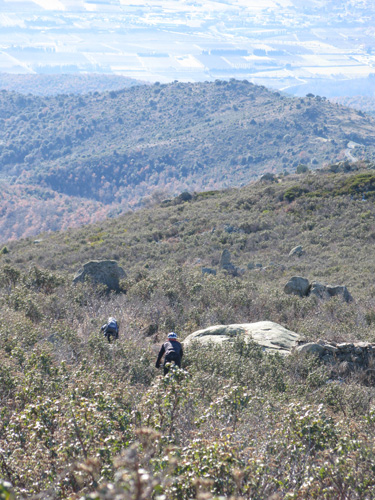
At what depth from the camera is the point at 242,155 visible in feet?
278

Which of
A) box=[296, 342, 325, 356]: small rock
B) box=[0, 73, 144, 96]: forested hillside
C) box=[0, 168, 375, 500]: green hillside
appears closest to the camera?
box=[0, 168, 375, 500]: green hillside

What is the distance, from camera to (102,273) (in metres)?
13.6

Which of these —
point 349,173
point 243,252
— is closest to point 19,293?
point 243,252

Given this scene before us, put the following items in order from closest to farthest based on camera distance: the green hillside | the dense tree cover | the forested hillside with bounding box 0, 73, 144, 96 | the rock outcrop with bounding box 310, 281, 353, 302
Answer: the green hillside → the rock outcrop with bounding box 310, 281, 353, 302 → the dense tree cover → the forested hillside with bounding box 0, 73, 144, 96

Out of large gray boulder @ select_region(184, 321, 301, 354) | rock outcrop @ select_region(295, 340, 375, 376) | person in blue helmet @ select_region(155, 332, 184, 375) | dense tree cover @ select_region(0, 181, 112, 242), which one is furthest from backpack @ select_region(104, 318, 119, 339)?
dense tree cover @ select_region(0, 181, 112, 242)

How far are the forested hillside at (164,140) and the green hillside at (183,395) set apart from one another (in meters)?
58.5

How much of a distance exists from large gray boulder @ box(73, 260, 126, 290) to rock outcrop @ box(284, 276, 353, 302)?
16.2 feet

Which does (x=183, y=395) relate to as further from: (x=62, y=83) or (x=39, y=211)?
(x=62, y=83)

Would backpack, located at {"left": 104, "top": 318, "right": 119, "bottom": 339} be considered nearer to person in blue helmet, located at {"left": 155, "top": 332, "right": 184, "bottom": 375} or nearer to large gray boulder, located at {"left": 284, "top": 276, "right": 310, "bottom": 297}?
person in blue helmet, located at {"left": 155, "top": 332, "right": 184, "bottom": 375}

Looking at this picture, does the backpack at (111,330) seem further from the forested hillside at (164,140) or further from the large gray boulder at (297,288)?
the forested hillside at (164,140)

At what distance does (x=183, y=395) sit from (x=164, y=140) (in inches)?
3757

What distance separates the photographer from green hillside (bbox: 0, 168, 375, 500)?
3.36m

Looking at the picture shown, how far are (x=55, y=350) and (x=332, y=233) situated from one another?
1685 cm

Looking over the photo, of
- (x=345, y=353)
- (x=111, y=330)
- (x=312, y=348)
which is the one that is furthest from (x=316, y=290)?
(x=111, y=330)
